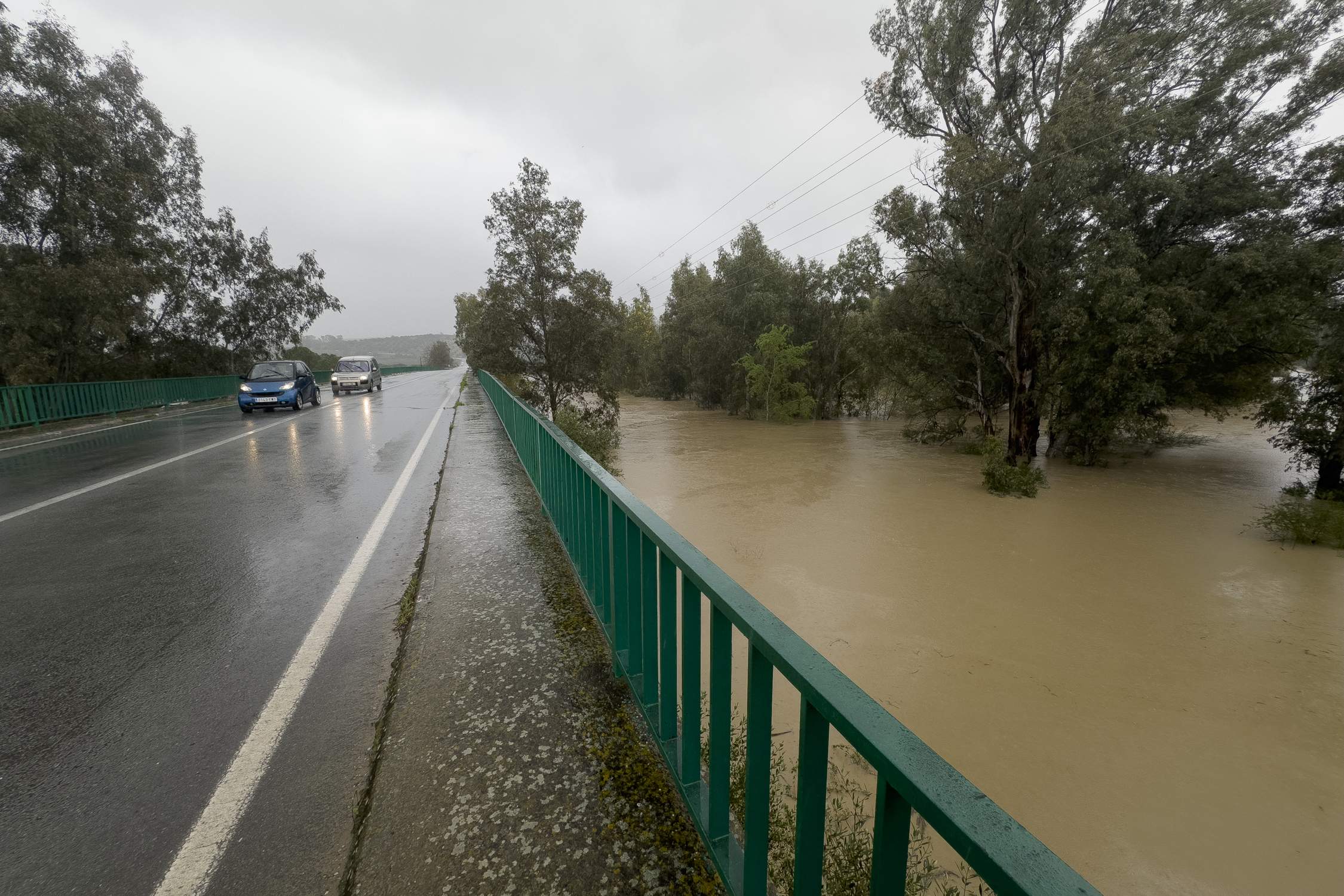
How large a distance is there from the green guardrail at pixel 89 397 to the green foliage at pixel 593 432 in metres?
12.5

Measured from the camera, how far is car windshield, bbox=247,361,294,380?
17922mm

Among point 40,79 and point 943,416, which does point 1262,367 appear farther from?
point 40,79

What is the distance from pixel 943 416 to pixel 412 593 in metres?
25.8

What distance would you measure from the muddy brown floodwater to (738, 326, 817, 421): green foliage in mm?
13984

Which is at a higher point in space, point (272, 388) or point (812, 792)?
point (272, 388)

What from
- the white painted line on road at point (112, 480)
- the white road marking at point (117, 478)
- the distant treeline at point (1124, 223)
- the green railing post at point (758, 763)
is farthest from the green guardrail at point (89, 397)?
the green railing post at point (758, 763)

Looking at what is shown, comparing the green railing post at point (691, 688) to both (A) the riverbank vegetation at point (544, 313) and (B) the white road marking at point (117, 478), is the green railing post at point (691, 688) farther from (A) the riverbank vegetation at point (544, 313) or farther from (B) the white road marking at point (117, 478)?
(A) the riverbank vegetation at point (544, 313)

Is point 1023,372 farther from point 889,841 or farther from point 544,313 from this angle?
point 889,841

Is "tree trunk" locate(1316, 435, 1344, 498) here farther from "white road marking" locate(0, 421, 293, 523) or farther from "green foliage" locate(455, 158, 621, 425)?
"white road marking" locate(0, 421, 293, 523)

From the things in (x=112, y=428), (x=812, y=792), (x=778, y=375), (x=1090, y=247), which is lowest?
(x=112, y=428)

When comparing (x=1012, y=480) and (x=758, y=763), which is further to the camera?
(x=1012, y=480)

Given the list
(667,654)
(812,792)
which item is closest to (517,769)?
(667,654)

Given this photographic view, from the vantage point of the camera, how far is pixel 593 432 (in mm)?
15516

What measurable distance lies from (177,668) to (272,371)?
18.7 m
